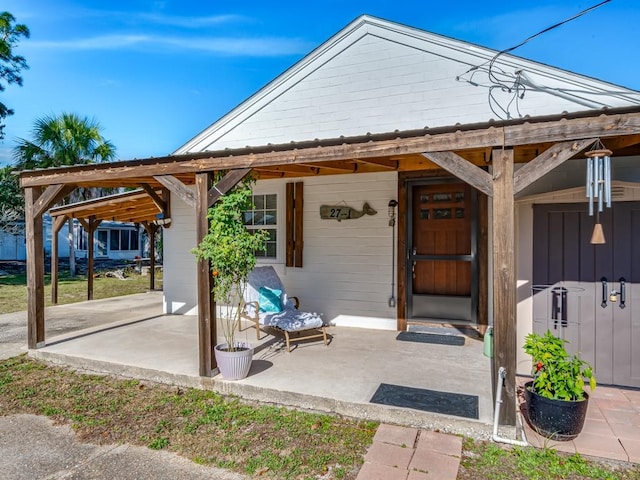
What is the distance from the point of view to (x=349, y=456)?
115 inches

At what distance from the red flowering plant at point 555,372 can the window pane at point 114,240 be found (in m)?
26.5

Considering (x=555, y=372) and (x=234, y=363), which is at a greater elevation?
(x=555, y=372)

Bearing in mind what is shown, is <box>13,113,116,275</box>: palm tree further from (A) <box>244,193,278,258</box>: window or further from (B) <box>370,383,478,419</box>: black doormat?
(B) <box>370,383,478,419</box>: black doormat

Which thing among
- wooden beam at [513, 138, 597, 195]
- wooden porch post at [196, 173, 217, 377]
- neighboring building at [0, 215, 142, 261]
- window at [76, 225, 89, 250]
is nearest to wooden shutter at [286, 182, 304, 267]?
wooden porch post at [196, 173, 217, 377]

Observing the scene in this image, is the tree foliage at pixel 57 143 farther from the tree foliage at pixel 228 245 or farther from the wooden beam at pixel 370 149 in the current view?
the tree foliage at pixel 228 245

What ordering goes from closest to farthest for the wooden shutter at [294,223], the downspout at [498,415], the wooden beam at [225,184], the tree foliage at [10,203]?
1. the downspout at [498,415]
2. the wooden beam at [225,184]
3. the wooden shutter at [294,223]
4. the tree foliage at [10,203]

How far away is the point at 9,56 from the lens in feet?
53.2

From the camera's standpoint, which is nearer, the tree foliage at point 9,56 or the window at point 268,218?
the window at point 268,218

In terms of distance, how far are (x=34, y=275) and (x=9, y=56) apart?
52.0ft

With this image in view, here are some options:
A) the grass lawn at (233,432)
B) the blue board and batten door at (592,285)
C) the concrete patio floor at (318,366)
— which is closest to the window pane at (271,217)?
the concrete patio floor at (318,366)

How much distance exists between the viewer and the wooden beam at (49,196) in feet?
17.8

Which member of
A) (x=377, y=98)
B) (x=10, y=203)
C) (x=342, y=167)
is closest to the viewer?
(x=342, y=167)

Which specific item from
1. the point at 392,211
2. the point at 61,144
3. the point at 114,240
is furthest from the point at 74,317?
the point at 114,240

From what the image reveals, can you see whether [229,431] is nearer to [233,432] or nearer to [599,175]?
[233,432]
